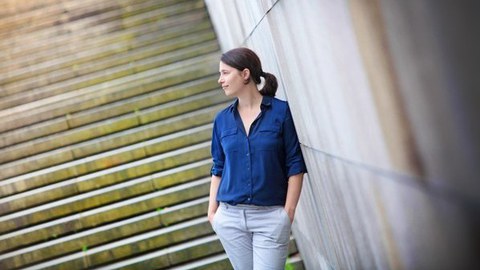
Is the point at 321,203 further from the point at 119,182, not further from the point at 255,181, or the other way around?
the point at 119,182

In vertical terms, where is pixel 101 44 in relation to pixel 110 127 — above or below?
above

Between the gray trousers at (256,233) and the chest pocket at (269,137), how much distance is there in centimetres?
31

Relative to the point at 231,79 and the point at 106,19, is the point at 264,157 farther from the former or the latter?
the point at 106,19

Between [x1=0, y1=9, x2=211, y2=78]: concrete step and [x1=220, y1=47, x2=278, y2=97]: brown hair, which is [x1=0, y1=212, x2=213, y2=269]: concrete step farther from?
[x1=0, y1=9, x2=211, y2=78]: concrete step

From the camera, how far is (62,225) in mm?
6469

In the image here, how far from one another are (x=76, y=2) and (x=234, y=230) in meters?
8.55

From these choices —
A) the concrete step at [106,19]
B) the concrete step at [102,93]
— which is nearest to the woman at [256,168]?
the concrete step at [102,93]

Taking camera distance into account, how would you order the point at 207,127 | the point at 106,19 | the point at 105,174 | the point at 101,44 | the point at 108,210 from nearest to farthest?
the point at 108,210
the point at 105,174
the point at 207,127
the point at 101,44
the point at 106,19

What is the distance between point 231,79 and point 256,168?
46cm

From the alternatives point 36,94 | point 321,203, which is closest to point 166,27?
point 36,94

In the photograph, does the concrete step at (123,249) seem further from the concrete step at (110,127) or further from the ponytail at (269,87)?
the ponytail at (269,87)

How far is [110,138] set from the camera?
24.2 ft

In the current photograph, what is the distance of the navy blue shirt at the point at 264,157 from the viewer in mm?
3033

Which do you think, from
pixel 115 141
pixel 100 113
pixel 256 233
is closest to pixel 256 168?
pixel 256 233
